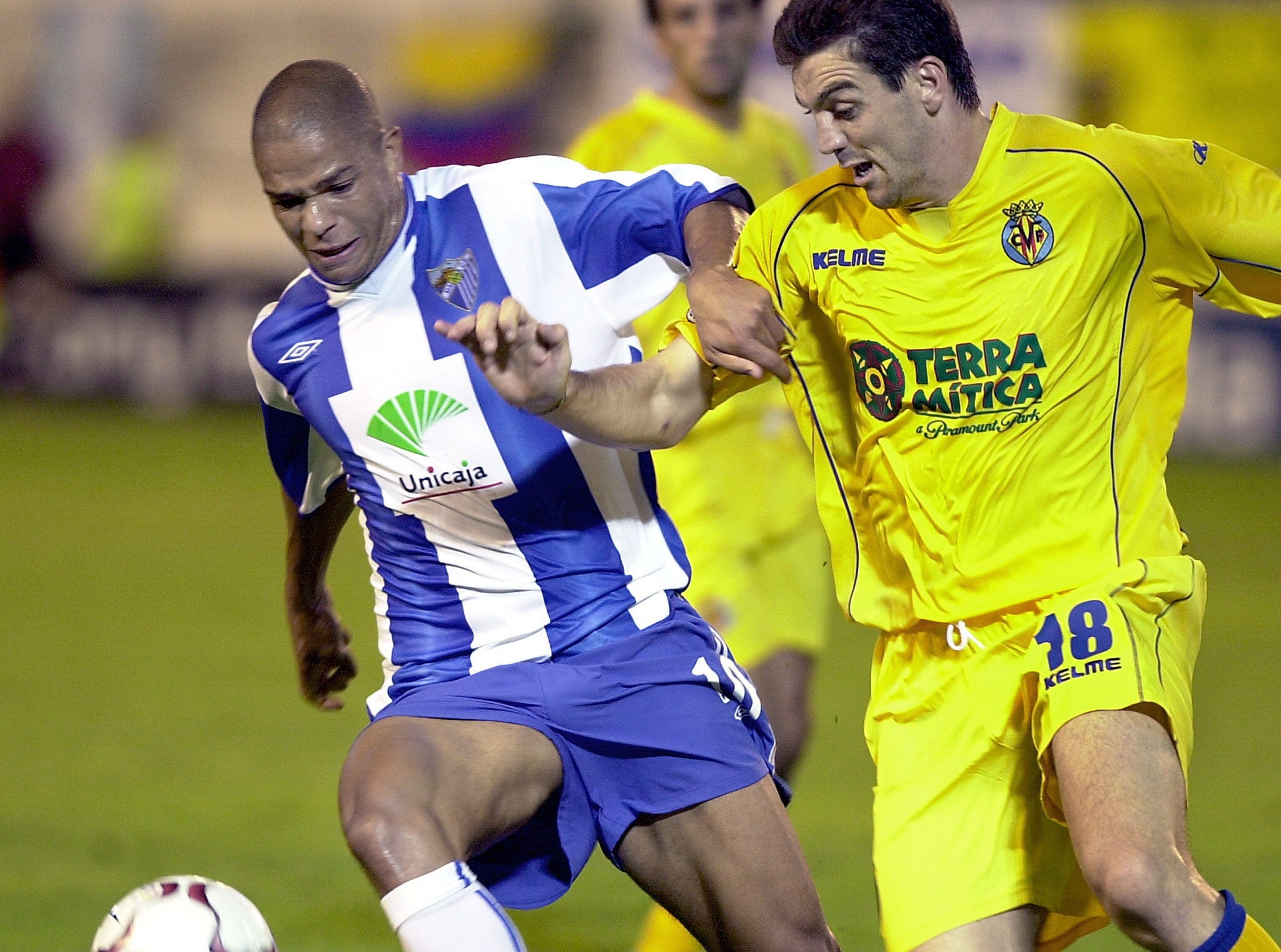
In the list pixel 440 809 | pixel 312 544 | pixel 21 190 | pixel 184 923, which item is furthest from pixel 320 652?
pixel 21 190

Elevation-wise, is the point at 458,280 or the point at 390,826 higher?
the point at 458,280

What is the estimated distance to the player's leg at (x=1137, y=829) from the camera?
9.99 ft

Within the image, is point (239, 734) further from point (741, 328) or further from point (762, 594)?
point (741, 328)

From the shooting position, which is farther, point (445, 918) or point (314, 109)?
point (314, 109)

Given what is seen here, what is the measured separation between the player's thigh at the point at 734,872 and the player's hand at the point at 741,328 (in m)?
0.95

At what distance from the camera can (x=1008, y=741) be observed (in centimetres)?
353

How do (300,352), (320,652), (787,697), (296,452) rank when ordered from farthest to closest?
(787,697) → (320,652) → (296,452) → (300,352)

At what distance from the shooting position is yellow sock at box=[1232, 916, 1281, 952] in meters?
3.10

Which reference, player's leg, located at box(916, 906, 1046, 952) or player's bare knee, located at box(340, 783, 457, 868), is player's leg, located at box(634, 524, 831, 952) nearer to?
player's leg, located at box(916, 906, 1046, 952)

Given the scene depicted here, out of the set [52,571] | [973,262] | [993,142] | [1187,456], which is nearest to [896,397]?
[973,262]

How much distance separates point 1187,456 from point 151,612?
323 inches

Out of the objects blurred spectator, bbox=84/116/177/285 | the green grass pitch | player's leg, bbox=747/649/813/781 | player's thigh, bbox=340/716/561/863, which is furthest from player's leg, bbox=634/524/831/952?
blurred spectator, bbox=84/116/177/285

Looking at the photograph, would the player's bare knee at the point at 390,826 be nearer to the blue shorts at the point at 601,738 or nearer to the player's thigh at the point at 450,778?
the player's thigh at the point at 450,778

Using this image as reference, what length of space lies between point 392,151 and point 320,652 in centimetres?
123
